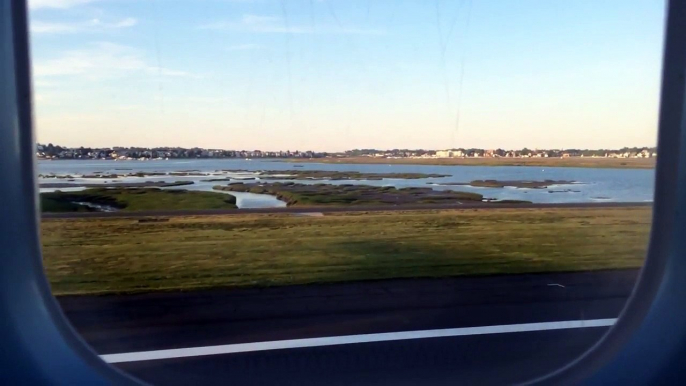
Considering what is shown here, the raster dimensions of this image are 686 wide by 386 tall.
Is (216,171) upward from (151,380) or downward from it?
upward

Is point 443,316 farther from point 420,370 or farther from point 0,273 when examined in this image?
point 0,273

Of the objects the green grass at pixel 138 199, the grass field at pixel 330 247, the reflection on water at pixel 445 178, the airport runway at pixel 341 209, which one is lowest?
the grass field at pixel 330 247

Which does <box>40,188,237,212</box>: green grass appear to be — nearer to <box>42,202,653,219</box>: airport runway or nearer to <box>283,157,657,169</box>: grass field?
<box>42,202,653,219</box>: airport runway

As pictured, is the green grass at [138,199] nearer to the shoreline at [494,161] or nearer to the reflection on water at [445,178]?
the reflection on water at [445,178]

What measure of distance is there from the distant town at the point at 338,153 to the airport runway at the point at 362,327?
1.81 feet

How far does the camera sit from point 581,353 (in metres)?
2.58

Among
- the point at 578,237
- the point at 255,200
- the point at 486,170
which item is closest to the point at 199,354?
the point at 255,200

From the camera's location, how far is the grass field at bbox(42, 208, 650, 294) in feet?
8.45

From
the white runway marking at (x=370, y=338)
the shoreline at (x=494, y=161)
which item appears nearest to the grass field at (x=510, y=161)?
the shoreline at (x=494, y=161)

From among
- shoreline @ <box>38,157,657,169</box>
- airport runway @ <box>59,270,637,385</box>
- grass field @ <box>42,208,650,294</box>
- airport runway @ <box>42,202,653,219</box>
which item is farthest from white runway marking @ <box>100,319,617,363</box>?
shoreline @ <box>38,157,657,169</box>

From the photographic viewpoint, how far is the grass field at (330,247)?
2.58m

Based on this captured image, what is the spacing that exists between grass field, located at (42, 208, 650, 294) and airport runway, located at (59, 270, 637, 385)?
8cm

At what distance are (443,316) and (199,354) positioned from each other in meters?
1.34

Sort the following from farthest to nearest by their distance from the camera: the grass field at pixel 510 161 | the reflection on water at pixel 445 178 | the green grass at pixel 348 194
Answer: the green grass at pixel 348 194, the grass field at pixel 510 161, the reflection on water at pixel 445 178
